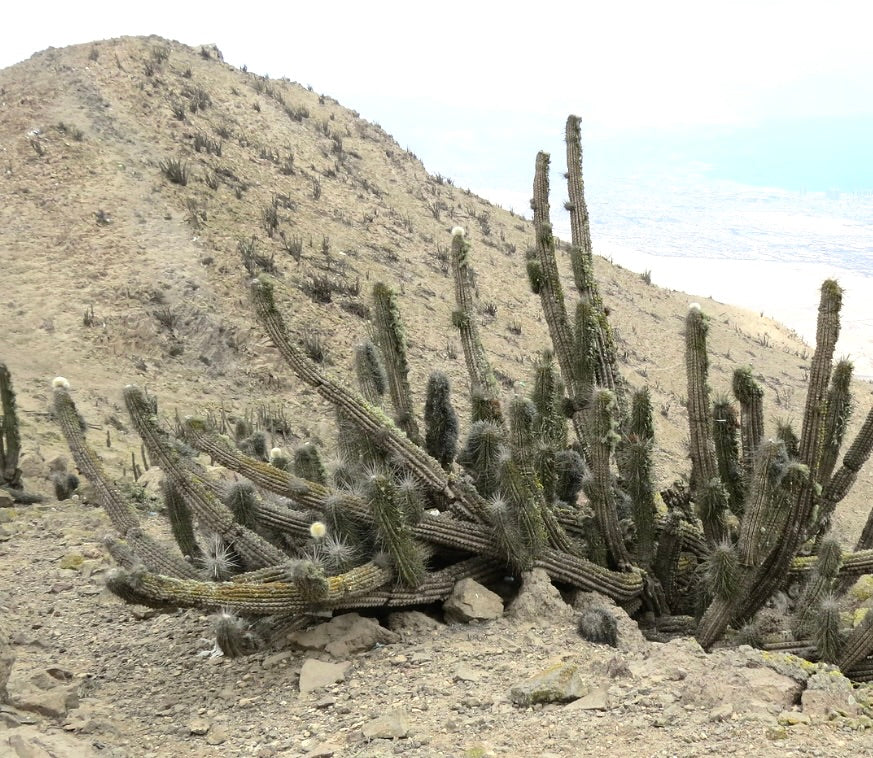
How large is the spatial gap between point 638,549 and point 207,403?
9.31 metres

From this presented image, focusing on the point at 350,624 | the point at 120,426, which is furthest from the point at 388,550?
the point at 120,426

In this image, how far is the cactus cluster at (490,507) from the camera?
6.02 metres

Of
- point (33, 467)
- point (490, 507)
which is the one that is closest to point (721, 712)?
point (490, 507)

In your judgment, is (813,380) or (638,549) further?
(638,549)

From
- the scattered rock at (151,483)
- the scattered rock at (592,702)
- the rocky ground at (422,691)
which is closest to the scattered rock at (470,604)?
the rocky ground at (422,691)

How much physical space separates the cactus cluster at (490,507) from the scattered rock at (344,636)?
188 mm

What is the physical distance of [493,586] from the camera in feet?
22.3

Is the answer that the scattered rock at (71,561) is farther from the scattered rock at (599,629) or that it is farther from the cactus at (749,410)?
the cactus at (749,410)

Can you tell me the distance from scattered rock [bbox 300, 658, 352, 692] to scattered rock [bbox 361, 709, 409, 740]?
27.1 inches

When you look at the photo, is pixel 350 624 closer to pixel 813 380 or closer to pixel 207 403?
pixel 813 380

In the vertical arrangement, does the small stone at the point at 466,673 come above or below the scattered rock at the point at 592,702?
below

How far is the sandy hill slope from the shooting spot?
52.3 ft

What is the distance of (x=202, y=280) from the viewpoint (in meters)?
17.7

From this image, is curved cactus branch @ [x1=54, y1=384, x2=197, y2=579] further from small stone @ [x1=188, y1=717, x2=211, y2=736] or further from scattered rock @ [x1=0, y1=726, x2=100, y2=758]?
scattered rock @ [x1=0, y1=726, x2=100, y2=758]
